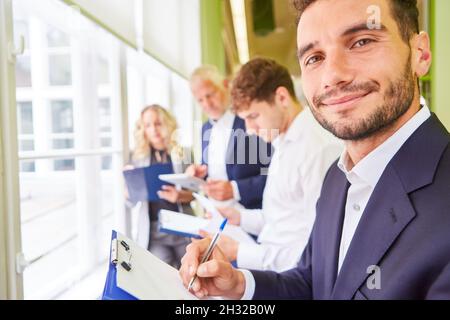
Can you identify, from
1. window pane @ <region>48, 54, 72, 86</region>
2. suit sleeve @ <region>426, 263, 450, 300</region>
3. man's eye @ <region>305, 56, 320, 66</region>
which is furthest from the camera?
window pane @ <region>48, 54, 72, 86</region>

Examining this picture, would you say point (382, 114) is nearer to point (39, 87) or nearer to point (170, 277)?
point (170, 277)

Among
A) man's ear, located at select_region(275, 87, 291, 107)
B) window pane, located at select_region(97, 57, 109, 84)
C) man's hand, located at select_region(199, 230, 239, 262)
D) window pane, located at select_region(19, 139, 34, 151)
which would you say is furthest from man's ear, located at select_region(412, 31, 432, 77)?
window pane, located at select_region(19, 139, 34, 151)

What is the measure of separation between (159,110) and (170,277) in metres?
0.39

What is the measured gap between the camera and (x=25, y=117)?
0.75m

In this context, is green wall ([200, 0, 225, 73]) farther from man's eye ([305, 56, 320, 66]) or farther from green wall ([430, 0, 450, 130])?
green wall ([430, 0, 450, 130])

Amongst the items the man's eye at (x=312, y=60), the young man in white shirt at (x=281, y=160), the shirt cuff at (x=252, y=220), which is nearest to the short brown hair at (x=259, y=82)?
the young man in white shirt at (x=281, y=160)

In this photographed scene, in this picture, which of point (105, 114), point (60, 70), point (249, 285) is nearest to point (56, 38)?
point (60, 70)

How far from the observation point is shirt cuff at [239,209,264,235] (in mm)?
911

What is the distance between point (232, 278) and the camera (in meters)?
0.75

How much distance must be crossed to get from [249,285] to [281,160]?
259mm

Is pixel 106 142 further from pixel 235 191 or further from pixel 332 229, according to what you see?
pixel 332 229

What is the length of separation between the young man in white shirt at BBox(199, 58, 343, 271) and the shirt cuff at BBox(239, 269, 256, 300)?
0.06 meters

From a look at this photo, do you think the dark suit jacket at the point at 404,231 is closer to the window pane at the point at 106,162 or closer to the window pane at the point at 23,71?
the window pane at the point at 106,162
